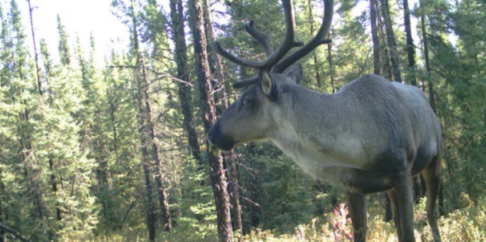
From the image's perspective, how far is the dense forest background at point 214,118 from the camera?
11.9 meters

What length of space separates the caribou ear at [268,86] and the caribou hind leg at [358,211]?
1.26 m

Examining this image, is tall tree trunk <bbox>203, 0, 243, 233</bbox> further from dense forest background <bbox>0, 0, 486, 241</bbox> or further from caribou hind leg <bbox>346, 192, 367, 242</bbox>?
caribou hind leg <bbox>346, 192, 367, 242</bbox>

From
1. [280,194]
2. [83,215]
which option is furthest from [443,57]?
[83,215]

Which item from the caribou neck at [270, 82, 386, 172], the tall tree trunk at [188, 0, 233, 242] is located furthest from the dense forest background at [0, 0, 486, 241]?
Result: the caribou neck at [270, 82, 386, 172]

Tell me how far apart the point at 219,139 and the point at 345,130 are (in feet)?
4.29

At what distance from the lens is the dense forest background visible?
11.9 m

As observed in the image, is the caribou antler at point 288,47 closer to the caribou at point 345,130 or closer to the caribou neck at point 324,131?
the caribou at point 345,130

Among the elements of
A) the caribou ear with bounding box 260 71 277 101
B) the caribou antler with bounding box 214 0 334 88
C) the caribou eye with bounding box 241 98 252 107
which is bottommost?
the caribou eye with bounding box 241 98 252 107

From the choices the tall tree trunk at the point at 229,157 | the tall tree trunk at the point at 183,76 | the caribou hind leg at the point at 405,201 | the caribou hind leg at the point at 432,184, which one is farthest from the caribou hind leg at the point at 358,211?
the tall tree trunk at the point at 183,76

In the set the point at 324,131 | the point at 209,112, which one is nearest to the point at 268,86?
the point at 324,131

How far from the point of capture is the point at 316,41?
4273 millimetres

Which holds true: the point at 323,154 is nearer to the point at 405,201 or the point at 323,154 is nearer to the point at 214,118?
the point at 405,201

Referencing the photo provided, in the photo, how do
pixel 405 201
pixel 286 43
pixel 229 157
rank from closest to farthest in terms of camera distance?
pixel 405 201
pixel 286 43
pixel 229 157

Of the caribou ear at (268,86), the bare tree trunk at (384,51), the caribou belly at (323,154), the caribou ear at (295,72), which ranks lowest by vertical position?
the caribou belly at (323,154)
